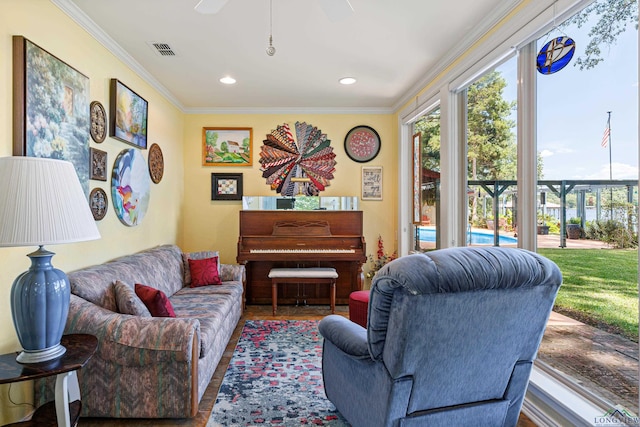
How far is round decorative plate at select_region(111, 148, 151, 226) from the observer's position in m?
3.08

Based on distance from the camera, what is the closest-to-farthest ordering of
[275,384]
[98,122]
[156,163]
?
[275,384]
[98,122]
[156,163]

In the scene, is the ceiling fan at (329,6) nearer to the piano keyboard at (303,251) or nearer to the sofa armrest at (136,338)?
the sofa armrest at (136,338)

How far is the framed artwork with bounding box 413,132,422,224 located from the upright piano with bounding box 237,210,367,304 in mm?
685

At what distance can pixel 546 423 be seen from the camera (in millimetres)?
1961

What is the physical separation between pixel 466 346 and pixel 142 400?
175 centimetres

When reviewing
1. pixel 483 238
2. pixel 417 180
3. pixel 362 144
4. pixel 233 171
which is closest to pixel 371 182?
pixel 362 144

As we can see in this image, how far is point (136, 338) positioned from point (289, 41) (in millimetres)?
2375

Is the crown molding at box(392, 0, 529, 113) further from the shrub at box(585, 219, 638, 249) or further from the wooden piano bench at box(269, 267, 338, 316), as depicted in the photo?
the wooden piano bench at box(269, 267, 338, 316)

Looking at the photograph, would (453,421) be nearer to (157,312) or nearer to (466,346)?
(466,346)

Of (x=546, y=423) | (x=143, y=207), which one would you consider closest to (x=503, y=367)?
(x=546, y=423)

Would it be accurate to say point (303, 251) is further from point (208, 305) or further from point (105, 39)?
point (105, 39)

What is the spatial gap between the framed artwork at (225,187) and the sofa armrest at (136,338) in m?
2.96

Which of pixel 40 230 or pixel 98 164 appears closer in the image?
pixel 40 230

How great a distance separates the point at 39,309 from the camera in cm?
160
